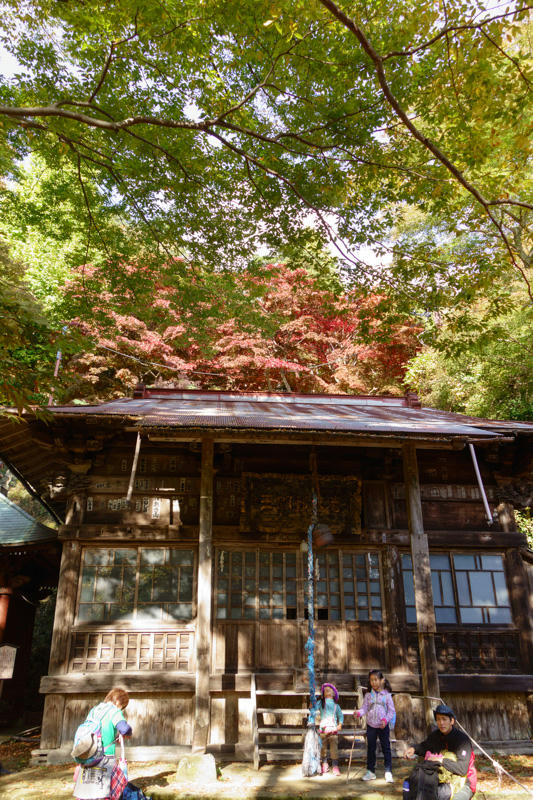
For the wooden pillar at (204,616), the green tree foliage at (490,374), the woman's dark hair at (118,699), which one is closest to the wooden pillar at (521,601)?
the wooden pillar at (204,616)

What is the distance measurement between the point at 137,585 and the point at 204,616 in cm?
182

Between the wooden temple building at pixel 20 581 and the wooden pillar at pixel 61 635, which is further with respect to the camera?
the wooden temple building at pixel 20 581

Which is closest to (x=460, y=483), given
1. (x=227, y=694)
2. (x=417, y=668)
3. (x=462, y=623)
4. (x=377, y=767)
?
(x=462, y=623)

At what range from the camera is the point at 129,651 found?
8.48 meters

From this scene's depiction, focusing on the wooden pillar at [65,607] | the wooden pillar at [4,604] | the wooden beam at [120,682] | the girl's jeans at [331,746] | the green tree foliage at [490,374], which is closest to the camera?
the girl's jeans at [331,746]

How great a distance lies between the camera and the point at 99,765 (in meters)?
4.49

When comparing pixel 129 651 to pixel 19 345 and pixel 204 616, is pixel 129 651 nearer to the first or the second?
pixel 204 616

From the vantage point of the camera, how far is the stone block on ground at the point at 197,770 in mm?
6586

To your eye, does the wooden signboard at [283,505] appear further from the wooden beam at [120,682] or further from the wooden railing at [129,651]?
the wooden beam at [120,682]

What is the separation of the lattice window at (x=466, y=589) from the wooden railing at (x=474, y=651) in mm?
219

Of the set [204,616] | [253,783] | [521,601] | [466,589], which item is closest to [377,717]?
[253,783]

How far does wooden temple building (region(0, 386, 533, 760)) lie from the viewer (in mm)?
8141

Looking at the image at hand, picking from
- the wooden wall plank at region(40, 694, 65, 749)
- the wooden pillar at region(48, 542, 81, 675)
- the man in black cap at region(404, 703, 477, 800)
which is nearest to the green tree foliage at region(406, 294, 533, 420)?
the wooden pillar at region(48, 542, 81, 675)

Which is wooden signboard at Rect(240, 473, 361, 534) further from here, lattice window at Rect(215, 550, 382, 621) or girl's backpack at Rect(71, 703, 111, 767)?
girl's backpack at Rect(71, 703, 111, 767)
